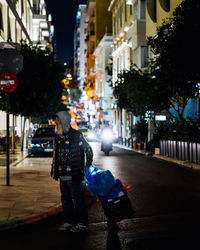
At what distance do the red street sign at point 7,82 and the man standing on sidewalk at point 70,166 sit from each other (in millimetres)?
4679

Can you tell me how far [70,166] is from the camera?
704 cm

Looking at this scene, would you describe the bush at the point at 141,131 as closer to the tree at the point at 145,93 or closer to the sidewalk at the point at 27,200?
the tree at the point at 145,93

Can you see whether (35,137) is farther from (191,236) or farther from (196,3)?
(191,236)

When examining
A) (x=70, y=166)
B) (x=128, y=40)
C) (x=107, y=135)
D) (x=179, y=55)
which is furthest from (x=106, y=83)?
(x=70, y=166)

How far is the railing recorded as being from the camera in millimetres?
20297

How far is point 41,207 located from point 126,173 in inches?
310

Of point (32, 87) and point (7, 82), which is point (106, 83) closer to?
point (32, 87)

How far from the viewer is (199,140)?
67.6ft

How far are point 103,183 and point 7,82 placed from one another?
213 inches

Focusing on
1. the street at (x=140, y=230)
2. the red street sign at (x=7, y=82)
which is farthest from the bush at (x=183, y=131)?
the red street sign at (x=7, y=82)

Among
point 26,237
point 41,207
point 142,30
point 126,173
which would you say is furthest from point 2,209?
point 142,30

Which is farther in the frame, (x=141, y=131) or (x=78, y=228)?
(x=141, y=131)

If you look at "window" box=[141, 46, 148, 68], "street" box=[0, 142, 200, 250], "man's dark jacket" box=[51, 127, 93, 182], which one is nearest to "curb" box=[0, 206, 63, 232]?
"street" box=[0, 142, 200, 250]

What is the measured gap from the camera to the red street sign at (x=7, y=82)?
37.9 feet
